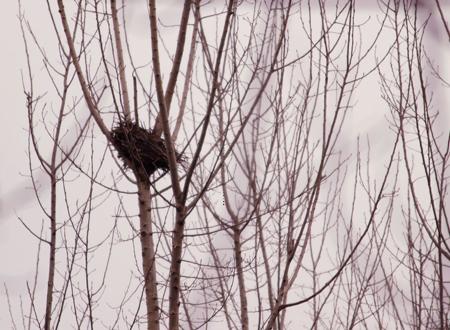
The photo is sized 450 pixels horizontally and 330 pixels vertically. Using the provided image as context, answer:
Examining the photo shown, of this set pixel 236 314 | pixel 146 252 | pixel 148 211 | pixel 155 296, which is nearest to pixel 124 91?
pixel 148 211

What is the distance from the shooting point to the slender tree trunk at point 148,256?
11.8 feet

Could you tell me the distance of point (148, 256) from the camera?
3850 mm

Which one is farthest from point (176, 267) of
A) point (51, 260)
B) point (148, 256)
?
point (51, 260)

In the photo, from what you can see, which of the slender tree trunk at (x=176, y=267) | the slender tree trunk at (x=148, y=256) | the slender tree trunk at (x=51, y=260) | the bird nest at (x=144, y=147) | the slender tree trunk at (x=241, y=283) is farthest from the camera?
the slender tree trunk at (x=241, y=283)

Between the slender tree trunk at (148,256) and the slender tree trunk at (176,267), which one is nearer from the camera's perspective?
the slender tree trunk at (176,267)

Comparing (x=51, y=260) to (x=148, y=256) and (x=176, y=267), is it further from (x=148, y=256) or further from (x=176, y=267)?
(x=176, y=267)

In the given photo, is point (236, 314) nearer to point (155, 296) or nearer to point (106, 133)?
point (155, 296)

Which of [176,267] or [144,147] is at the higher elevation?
[144,147]

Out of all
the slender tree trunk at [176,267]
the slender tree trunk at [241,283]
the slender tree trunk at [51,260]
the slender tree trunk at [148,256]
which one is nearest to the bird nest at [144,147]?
the slender tree trunk at [148,256]

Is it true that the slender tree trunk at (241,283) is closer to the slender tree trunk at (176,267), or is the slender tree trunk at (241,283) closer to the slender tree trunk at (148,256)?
the slender tree trunk at (148,256)

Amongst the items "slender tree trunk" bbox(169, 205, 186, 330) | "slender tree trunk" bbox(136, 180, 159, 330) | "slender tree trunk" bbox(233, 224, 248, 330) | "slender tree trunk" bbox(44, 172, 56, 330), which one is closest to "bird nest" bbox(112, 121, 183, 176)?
"slender tree trunk" bbox(136, 180, 159, 330)

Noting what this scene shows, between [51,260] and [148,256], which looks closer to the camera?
[148,256]

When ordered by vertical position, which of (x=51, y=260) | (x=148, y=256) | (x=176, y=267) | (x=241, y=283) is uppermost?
(x=241, y=283)

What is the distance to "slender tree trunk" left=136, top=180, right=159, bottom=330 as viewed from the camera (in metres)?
3.58
